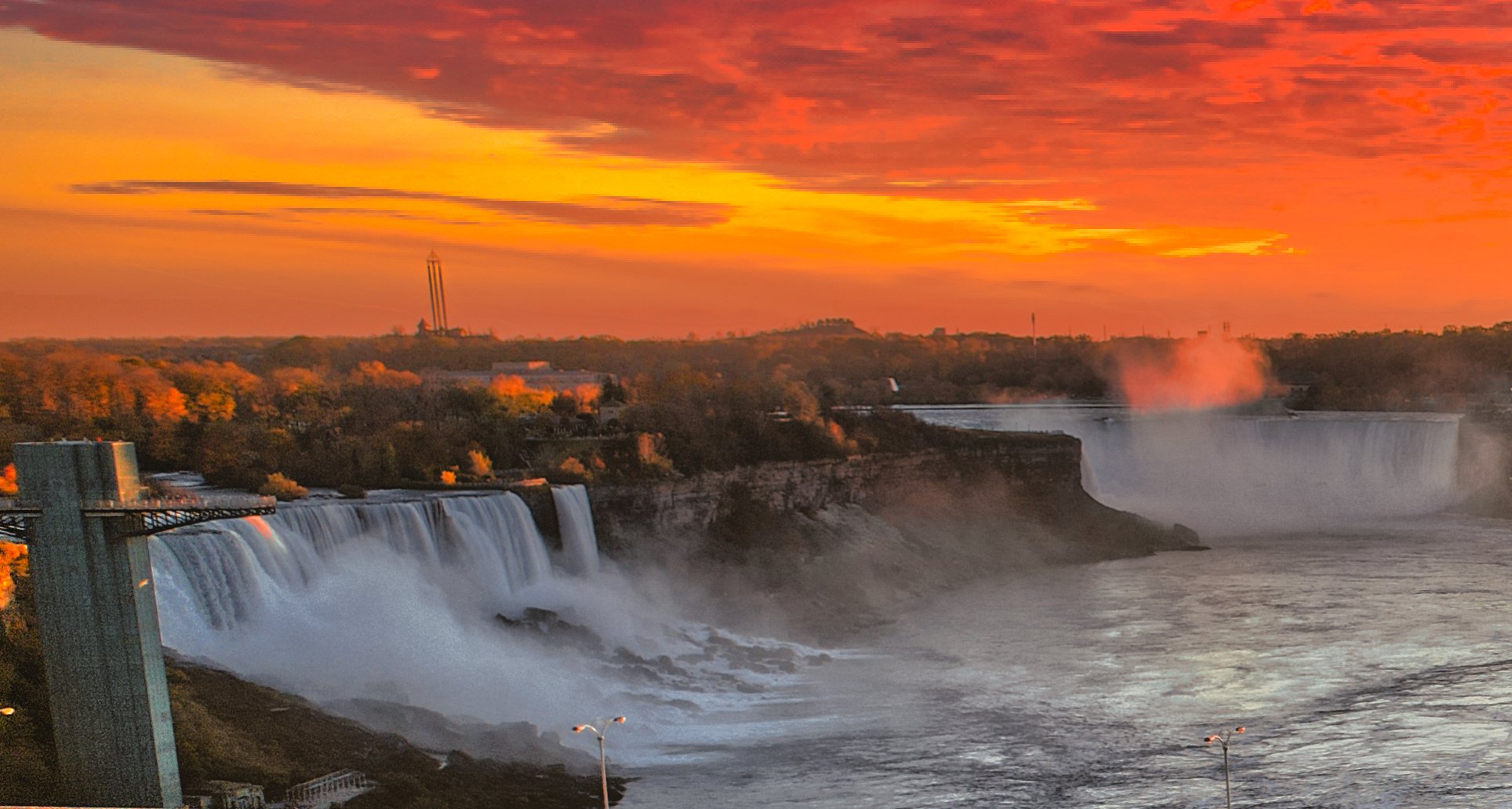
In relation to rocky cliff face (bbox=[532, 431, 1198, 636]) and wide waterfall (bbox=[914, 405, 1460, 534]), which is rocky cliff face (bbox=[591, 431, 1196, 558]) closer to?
rocky cliff face (bbox=[532, 431, 1198, 636])

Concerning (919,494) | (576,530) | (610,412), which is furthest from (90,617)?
(919,494)

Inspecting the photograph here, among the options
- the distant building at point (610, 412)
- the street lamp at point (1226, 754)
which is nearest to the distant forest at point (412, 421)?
the distant building at point (610, 412)

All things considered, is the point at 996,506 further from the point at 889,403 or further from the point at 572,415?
the point at 889,403

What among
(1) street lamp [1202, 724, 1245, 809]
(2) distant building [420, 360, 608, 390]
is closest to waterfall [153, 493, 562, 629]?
(1) street lamp [1202, 724, 1245, 809]

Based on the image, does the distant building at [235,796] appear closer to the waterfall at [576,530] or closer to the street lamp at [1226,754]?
the street lamp at [1226,754]

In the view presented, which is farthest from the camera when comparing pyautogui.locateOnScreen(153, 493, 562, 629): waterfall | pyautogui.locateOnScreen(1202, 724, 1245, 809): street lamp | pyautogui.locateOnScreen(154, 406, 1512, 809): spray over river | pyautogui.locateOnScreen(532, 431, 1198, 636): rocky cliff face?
pyautogui.locateOnScreen(532, 431, 1198, 636): rocky cliff face

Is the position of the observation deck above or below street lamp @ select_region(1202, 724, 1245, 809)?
above

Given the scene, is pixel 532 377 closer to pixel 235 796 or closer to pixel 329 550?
pixel 329 550
